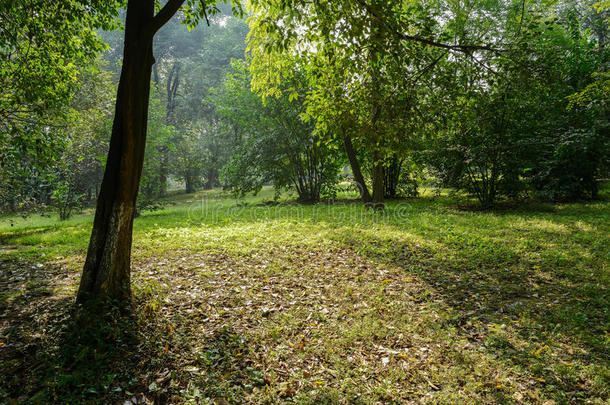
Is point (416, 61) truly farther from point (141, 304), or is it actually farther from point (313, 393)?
point (141, 304)

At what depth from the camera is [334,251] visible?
7.16 metres

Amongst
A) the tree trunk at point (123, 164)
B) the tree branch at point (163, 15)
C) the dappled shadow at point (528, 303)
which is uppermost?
the tree branch at point (163, 15)

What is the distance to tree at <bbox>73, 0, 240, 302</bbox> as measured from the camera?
3523 mm

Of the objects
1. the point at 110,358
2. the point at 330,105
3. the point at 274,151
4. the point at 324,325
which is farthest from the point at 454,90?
the point at 274,151

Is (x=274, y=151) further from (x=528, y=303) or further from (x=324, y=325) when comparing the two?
(x=528, y=303)

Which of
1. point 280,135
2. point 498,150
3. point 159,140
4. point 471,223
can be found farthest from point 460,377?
point 159,140

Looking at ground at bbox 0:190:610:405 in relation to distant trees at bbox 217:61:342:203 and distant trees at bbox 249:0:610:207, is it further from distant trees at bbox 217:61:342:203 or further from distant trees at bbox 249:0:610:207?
distant trees at bbox 217:61:342:203

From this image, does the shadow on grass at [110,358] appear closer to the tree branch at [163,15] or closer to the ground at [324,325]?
the ground at [324,325]

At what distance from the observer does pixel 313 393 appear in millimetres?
2914

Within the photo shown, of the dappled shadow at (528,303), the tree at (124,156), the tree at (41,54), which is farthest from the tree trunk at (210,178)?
the tree at (124,156)

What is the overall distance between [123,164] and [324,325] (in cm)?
325

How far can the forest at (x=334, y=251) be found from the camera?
3.04 meters

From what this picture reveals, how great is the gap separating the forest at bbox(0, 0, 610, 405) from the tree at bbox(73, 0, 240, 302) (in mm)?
20

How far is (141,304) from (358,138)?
202 inches
